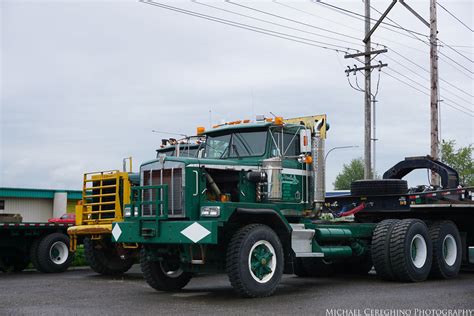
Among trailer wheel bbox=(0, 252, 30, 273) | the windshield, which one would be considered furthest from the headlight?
trailer wheel bbox=(0, 252, 30, 273)

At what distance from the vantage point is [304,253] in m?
12.3

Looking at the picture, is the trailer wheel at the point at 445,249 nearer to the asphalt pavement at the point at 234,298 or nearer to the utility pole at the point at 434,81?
the asphalt pavement at the point at 234,298

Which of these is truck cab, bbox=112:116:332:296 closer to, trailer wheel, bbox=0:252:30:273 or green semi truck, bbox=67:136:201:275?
green semi truck, bbox=67:136:201:275

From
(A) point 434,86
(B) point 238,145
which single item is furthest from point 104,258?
(A) point 434,86

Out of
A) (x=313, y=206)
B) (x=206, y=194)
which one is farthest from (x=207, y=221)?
(x=313, y=206)

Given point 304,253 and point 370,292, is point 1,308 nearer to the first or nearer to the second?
point 304,253

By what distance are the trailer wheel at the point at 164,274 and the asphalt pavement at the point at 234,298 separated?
0.70ft

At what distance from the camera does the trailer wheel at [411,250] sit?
13195 mm

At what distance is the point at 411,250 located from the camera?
1345 cm

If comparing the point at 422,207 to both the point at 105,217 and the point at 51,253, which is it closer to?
the point at 105,217

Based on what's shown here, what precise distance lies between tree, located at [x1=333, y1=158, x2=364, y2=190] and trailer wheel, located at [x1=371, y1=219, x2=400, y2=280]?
79.4 meters

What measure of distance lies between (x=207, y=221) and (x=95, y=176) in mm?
6144

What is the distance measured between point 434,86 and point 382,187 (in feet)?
32.3

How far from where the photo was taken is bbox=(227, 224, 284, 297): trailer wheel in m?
10.6
